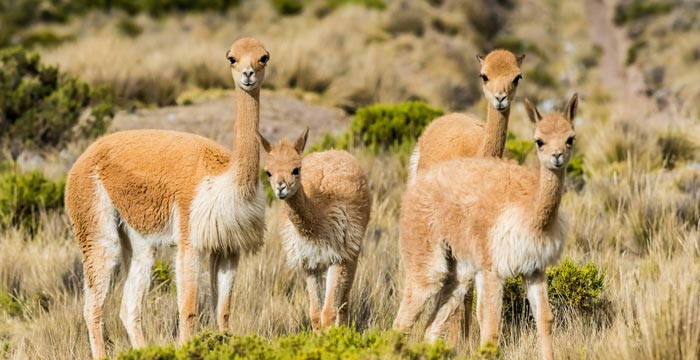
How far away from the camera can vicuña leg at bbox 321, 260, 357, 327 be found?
6.33 metres

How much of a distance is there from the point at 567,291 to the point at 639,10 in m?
29.4

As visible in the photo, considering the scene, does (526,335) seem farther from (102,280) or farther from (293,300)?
(102,280)

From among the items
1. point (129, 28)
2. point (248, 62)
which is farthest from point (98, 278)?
point (129, 28)

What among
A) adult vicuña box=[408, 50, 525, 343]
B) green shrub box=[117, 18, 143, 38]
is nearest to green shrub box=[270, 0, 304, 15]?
green shrub box=[117, 18, 143, 38]

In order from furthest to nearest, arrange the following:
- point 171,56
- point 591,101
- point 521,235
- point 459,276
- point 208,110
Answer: point 591,101 → point 171,56 → point 208,110 → point 459,276 → point 521,235

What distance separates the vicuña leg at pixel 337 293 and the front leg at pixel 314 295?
0.07m

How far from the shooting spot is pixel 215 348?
514 centimetres

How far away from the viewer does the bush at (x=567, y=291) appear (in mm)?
6531

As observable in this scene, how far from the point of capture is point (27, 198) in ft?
30.4

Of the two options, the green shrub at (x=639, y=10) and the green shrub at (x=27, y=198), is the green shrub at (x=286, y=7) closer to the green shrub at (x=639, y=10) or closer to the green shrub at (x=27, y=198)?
the green shrub at (x=639, y=10)

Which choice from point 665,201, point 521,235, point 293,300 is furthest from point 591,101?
point 521,235

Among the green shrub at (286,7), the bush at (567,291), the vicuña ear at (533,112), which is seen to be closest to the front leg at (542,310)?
the vicuña ear at (533,112)

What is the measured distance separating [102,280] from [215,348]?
1621 mm

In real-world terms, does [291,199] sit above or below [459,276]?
above
